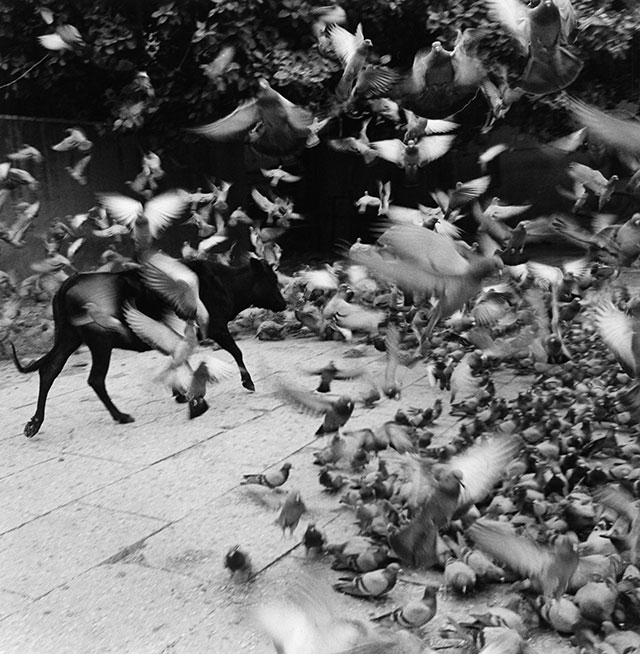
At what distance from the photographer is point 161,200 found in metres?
6.00

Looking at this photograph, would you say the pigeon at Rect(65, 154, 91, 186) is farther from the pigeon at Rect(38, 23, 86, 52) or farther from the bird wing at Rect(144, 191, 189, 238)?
the bird wing at Rect(144, 191, 189, 238)

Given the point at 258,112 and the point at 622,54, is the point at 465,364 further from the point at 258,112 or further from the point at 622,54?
the point at 622,54

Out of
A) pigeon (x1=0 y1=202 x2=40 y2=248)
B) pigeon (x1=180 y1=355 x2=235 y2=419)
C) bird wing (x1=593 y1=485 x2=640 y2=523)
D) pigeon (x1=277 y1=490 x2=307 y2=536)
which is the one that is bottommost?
pigeon (x1=0 y1=202 x2=40 y2=248)

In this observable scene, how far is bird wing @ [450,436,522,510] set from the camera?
3.09m

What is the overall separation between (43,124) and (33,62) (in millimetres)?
692

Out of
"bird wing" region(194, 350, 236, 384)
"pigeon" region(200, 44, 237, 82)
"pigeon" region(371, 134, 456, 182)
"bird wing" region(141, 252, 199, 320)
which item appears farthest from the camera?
"pigeon" region(200, 44, 237, 82)

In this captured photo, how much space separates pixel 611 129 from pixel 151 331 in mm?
3390

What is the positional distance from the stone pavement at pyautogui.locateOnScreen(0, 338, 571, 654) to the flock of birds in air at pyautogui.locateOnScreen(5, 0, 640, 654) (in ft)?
0.39

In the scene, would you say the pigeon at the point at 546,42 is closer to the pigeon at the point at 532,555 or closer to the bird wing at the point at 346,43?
the bird wing at the point at 346,43

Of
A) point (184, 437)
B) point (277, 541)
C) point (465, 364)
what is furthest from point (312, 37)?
point (277, 541)

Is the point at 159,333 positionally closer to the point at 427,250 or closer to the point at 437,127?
the point at 437,127

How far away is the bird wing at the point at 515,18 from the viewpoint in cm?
→ 327

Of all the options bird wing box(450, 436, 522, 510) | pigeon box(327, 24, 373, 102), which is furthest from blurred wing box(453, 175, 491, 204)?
bird wing box(450, 436, 522, 510)

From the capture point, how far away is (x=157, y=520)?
3.91 metres
